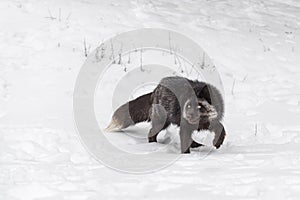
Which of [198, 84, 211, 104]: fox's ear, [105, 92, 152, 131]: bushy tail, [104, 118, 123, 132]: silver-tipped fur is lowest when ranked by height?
[104, 118, 123, 132]: silver-tipped fur

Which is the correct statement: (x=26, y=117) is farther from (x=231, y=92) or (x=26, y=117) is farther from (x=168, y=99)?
(x=231, y=92)

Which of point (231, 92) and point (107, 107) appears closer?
point (107, 107)

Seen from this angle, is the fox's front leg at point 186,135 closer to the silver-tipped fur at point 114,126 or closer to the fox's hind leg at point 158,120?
the fox's hind leg at point 158,120

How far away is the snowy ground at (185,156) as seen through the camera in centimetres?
465

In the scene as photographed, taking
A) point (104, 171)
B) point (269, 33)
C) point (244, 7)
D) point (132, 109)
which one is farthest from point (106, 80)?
point (244, 7)

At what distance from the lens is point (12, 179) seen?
4.72m

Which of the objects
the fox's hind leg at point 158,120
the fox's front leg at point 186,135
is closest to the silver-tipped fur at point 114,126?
the fox's hind leg at point 158,120

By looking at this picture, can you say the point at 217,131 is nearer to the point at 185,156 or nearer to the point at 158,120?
the point at 185,156

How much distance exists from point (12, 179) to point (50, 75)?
377cm

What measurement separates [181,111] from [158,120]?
1.41 ft

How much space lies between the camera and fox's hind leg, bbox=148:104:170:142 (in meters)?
6.44

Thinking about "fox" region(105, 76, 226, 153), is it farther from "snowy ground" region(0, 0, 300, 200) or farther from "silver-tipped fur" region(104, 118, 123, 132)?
"snowy ground" region(0, 0, 300, 200)

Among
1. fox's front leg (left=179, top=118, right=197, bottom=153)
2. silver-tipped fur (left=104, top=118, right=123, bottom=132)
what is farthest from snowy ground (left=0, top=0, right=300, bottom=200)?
silver-tipped fur (left=104, top=118, right=123, bottom=132)

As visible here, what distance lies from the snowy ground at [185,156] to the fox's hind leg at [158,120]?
0.63 m
